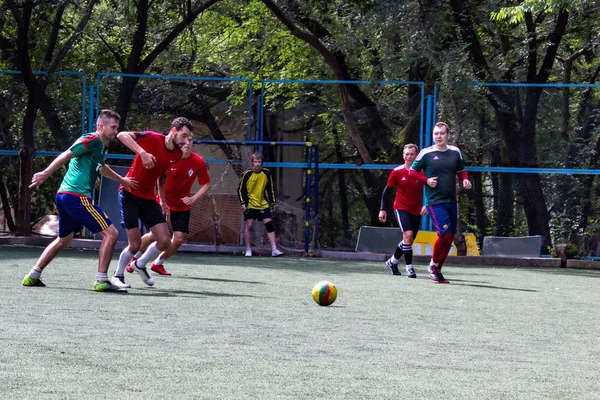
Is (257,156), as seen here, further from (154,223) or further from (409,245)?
(154,223)

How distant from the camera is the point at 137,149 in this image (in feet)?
36.1

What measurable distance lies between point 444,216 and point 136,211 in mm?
4088

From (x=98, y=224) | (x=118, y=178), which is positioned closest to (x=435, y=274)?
(x=118, y=178)

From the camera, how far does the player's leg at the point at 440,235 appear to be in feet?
45.2

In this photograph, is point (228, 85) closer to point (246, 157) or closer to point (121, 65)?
point (246, 157)

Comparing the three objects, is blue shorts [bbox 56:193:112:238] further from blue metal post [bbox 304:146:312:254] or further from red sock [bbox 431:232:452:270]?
blue metal post [bbox 304:146:312:254]

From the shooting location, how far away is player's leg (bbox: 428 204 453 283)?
13781 mm

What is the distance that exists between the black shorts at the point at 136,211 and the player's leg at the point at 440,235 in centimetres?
372

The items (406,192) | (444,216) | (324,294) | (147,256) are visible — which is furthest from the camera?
(406,192)

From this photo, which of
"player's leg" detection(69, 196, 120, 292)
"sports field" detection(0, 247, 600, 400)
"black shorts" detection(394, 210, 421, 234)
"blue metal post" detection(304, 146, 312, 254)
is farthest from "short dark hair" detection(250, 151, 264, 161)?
"player's leg" detection(69, 196, 120, 292)

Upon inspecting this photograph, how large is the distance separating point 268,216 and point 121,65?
711 cm

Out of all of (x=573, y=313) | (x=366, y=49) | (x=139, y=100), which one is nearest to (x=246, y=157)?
(x=139, y=100)

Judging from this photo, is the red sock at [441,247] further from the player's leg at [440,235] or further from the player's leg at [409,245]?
the player's leg at [409,245]

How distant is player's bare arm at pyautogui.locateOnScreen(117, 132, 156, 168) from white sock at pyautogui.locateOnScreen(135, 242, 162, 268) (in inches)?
50.6
